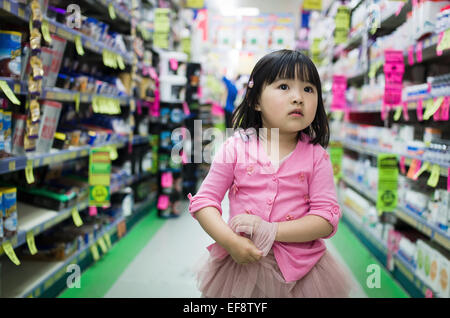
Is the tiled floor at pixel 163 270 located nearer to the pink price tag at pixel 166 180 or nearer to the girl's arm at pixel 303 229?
the girl's arm at pixel 303 229

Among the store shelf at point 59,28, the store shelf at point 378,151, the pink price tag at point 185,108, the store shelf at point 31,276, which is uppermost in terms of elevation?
the store shelf at point 59,28

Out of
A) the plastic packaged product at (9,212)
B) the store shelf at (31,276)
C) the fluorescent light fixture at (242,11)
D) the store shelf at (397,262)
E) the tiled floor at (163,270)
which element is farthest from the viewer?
the store shelf at (397,262)

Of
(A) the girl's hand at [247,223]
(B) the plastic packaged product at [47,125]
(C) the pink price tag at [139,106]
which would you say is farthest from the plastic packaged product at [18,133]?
(C) the pink price tag at [139,106]

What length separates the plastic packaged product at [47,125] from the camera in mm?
2016

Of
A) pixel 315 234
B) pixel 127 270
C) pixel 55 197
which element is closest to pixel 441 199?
pixel 315 234

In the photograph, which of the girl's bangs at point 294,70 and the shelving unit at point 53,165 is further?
the shelving unit at point 53,165

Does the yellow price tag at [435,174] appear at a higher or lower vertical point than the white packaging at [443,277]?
higher

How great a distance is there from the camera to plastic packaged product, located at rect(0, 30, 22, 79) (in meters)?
1.62

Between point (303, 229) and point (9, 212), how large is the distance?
1.34 m

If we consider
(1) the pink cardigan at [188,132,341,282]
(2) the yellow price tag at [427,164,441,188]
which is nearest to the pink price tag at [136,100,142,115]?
(2) the yellow price tag at [427,164,441,188]

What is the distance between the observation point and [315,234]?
879 mm

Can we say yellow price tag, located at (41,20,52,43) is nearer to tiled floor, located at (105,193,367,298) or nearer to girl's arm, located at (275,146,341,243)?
tiled floor, located at (105,193,367,298)

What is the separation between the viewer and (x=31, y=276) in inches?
83.0

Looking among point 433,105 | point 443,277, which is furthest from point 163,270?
point 433,105
